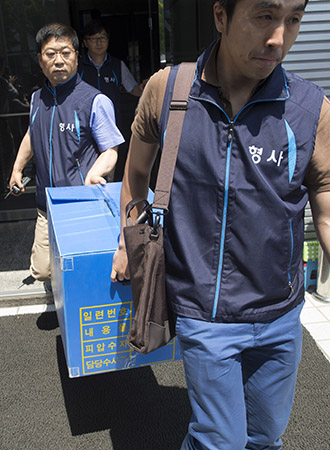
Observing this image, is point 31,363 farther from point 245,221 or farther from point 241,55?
point 241,55

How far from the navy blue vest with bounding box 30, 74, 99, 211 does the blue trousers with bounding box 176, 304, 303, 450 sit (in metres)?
1.83

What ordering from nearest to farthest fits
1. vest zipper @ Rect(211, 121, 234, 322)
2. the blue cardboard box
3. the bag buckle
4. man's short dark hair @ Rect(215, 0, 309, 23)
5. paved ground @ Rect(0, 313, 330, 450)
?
man's short dark hair @ Rect(215, 0, 309, 23) < vest zipper @ Rect(211, 121, 234, 322) < the bag buckle < the blue cardboard box < paved ground @ Rect(0, 313, 330, 450)

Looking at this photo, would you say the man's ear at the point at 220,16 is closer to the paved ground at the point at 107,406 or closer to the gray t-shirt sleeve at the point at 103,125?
the gray t-shirt sleeve at the point at 103,125

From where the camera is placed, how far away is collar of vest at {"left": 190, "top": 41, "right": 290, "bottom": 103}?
156cm

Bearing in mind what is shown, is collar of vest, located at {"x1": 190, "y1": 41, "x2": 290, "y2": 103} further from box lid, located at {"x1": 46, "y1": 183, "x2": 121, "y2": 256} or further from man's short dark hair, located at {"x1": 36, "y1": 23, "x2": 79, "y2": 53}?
man's short dark hair, located at {"x1": 36, "y1": 23, "x2": 79, "y2": 53}

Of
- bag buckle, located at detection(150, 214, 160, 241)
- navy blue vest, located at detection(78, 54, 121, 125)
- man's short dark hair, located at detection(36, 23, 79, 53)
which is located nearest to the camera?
bag buckle, located at detection(150, 214, 160, 241)

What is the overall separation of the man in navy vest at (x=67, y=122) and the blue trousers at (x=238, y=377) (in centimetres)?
169

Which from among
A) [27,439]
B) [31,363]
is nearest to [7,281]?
[31,363]

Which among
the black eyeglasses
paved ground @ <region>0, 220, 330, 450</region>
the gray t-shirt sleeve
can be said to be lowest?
paved ground @ <region>0, 220, 330, 450</region>

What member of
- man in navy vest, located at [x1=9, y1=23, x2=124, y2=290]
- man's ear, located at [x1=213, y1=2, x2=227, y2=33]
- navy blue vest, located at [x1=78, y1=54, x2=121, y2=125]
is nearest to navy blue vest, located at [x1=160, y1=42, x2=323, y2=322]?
man's ear, located at [x1=213, y1=2, x2=227, y2=33]

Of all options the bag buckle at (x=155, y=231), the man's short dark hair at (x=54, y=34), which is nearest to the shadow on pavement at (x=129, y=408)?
the bag buckle at (x=155, y=231)

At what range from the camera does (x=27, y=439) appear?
8.52 ft

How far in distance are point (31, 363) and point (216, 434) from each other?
1911mm

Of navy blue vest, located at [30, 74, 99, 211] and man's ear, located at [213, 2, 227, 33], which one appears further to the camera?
navy blue vest, located at [30, 74, 99, 211]
